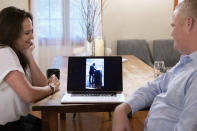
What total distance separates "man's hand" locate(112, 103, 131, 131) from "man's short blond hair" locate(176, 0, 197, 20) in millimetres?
490

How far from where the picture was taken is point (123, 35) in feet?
14.9

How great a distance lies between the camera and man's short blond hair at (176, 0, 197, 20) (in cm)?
111

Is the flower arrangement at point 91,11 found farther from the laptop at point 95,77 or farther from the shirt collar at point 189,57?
the shirt collar at point 189,57

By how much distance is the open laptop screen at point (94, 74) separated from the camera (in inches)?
64.1

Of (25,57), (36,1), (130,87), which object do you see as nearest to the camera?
(130,87)

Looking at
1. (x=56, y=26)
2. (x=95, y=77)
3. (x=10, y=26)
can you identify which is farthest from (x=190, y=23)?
(x=56, y=26)

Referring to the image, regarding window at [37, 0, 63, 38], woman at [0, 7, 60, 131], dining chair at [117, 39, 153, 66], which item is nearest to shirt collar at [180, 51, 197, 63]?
woman at [0, 7, 60, 131]

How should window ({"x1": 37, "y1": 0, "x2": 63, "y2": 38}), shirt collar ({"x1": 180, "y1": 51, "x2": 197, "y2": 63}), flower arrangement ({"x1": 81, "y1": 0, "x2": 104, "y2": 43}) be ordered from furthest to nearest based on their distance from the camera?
window ({"x1": 37, "y1": 0, "x2": 63, "y2": 38})
flower arrangement ({"x1": 81, "y1": 0, "x2": 104, "y2": 43})
shirt collar ({"x1": 180, "y1": 51, "x2": 197, "y2": 63})

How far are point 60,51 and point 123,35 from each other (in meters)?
1.01

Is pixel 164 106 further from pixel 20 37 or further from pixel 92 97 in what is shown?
pixel 20 37

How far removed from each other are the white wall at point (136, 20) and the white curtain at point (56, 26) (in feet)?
1.47

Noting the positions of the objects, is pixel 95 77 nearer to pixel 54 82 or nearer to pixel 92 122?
pixel 54 82

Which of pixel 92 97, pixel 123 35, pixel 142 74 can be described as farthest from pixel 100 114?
pixel 92 97

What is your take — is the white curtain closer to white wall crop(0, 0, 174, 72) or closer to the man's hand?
white wall crop(0, 0, 174, 72)
